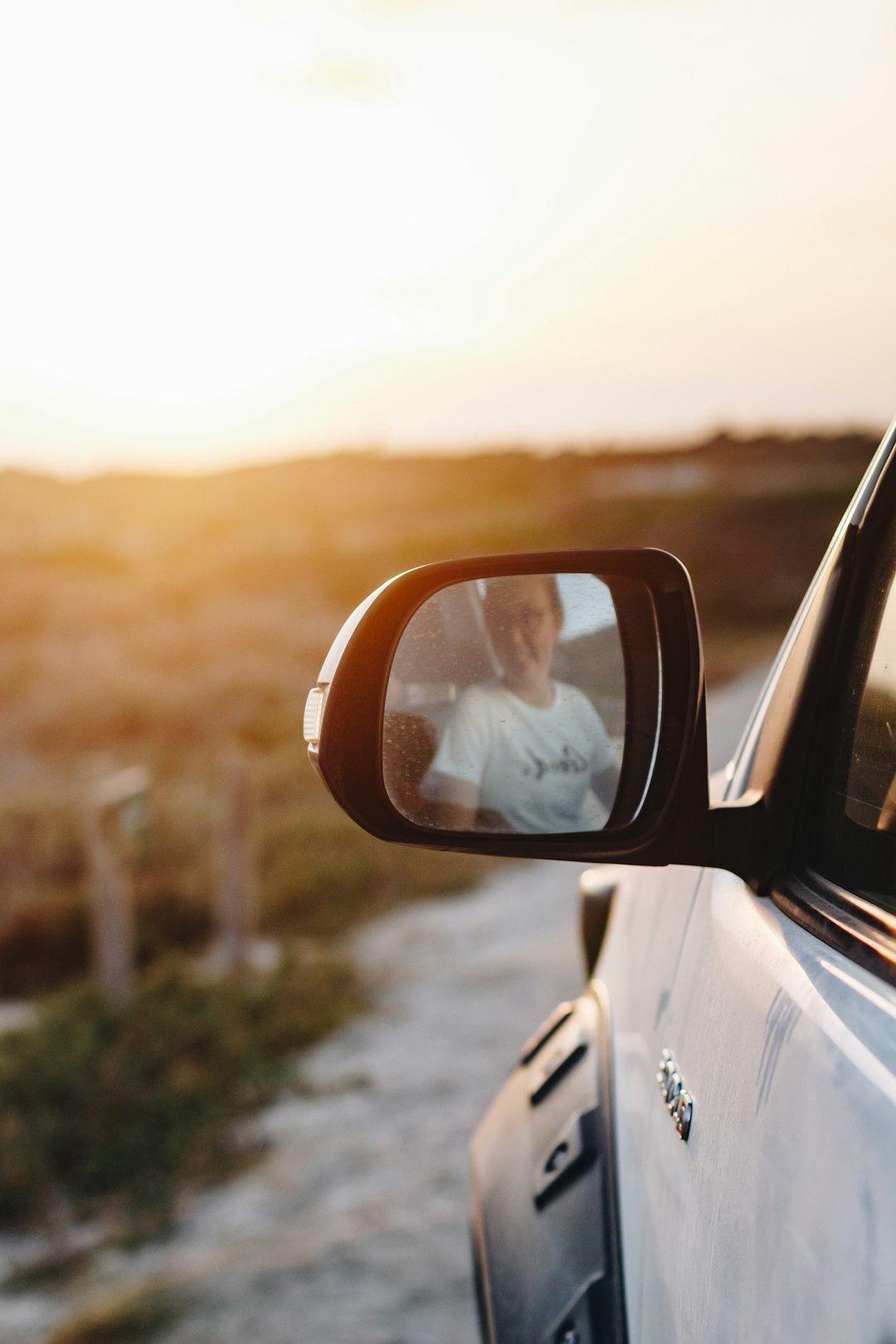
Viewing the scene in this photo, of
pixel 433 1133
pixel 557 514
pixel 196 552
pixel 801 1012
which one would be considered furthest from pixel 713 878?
pixel 557 514

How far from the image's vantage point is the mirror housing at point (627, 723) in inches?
48.5

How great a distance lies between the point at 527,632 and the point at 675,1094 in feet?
1.79

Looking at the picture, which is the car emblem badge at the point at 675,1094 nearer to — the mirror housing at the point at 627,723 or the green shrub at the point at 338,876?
the mirror housing at the point at 627,723

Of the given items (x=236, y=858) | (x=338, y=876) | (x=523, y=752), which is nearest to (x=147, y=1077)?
(x=236, y=858)

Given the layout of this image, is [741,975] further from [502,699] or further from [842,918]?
[502,699]

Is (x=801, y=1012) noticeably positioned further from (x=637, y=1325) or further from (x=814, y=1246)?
(x=637, y=1325)

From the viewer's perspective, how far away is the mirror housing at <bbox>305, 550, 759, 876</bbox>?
1.23 m

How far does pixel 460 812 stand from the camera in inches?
56.5

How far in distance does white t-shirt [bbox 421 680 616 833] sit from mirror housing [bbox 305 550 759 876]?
60 millimetres

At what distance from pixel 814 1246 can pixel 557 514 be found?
50.1 meters

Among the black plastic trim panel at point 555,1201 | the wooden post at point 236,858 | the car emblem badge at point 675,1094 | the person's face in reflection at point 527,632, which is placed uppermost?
the person's face in reflection at point 527,632

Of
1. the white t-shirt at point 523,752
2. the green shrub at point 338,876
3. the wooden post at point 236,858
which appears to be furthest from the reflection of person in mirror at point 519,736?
the green shrub at point 338,876

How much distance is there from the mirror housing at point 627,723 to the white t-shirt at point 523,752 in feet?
0.20

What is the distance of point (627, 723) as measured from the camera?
4.48 ft
